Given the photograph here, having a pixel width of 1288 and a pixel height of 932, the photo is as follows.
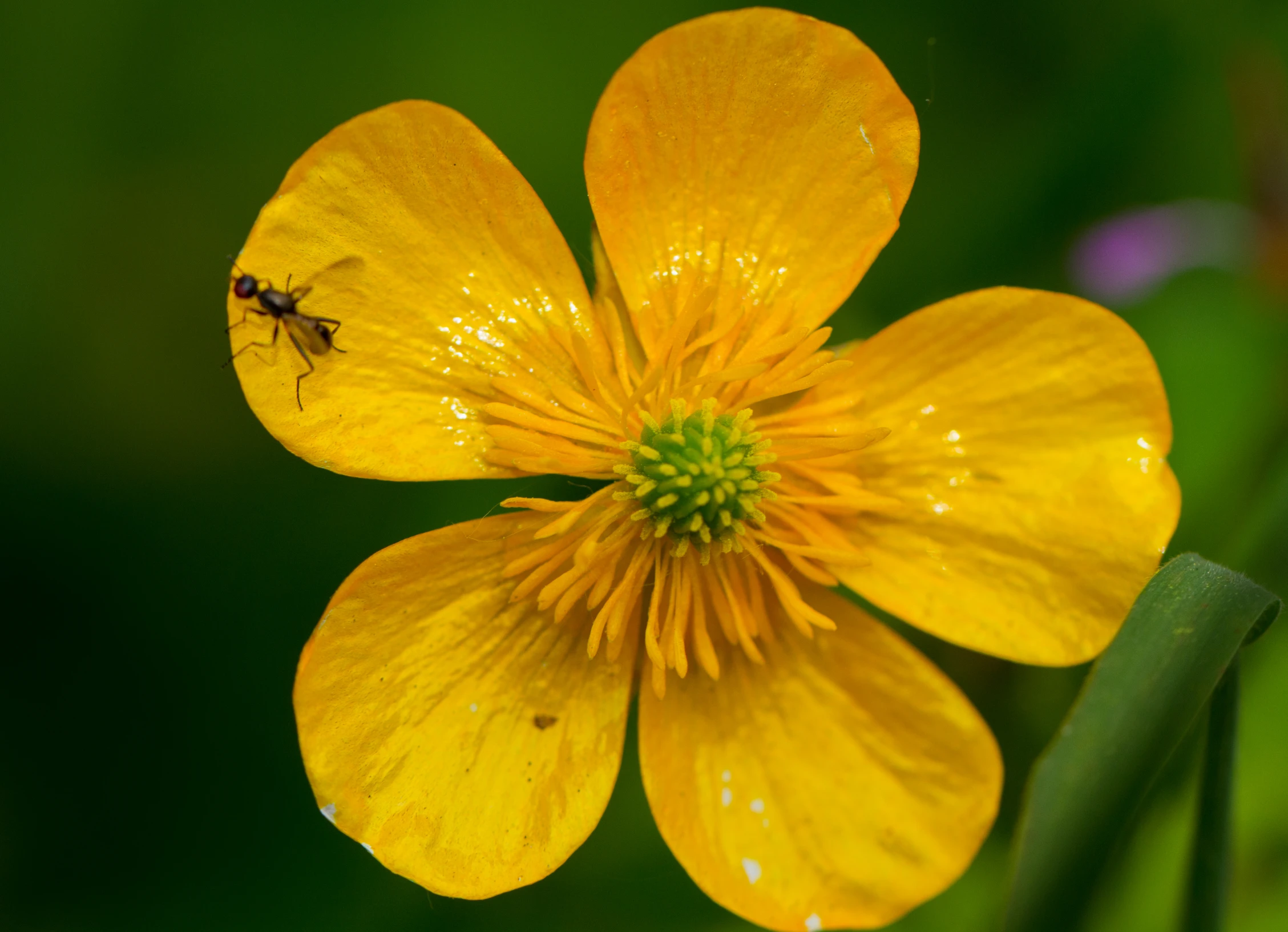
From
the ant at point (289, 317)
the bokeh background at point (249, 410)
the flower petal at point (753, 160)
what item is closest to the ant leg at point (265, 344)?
A: the ant at point (289, 317)

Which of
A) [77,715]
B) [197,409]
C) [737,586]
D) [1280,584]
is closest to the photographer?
[737,586]

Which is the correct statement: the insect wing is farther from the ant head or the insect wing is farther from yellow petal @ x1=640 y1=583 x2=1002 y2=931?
yellow petal @ x1=640 y1=583 x2=1002 y2=931

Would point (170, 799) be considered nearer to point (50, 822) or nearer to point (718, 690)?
point (50, 822)

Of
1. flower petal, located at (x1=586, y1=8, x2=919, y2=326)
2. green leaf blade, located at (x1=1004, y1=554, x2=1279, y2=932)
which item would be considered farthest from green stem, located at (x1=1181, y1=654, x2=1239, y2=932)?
flower petal, located at (x1=586, y1=8, x2=919, y2=326)

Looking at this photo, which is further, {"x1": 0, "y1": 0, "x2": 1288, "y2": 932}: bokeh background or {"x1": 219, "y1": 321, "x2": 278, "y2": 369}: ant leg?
{"x1": 0, "y1": 0, "x2": 1288, "y2": 932}: bokeh background

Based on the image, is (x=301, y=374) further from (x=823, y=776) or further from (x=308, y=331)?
(x=823, y=776)

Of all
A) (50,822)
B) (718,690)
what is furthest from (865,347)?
(50,822)
